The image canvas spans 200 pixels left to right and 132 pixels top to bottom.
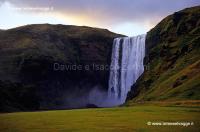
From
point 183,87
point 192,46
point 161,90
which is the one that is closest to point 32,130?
point 183,87

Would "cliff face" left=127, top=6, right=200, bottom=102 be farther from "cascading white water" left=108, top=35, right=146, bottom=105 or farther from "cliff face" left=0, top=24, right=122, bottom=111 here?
"cliff face" left=0, top=24, right=122, bottom=111

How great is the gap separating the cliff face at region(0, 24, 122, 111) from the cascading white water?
6.75 metres

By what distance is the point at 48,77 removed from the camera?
130250 mm

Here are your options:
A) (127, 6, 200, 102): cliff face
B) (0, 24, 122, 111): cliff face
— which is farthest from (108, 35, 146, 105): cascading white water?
(0, 24, 122, 111): cliff face

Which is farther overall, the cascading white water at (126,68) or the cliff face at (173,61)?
the cascading white water at (126,68)

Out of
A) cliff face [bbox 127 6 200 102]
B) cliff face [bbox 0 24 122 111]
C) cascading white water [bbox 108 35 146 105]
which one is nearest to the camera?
cliff face [bbox 127 6 200 102]

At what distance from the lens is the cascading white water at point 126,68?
123875 mm

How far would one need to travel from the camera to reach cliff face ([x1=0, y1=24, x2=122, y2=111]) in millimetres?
127312

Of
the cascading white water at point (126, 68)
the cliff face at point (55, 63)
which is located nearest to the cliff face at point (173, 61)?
→ the cascading white water at point (126, 68)

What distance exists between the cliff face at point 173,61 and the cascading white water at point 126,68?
4.02m

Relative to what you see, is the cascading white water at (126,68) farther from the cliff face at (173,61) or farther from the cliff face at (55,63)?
the cliff face at (55,63)

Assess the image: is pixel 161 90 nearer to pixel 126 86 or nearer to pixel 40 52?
pixel 126 86

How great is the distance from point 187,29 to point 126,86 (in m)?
28.0

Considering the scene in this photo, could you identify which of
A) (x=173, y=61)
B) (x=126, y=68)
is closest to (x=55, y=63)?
(x=126, y=68)
